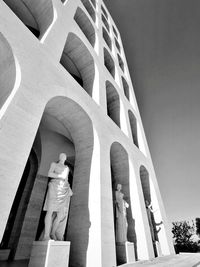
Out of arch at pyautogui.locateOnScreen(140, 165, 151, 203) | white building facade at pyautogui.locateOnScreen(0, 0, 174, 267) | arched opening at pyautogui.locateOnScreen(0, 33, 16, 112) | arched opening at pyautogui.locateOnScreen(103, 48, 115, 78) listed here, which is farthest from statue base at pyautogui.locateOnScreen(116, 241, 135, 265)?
arched opening at pyautogui.locateOnScreen(103, 48, 115, 78)

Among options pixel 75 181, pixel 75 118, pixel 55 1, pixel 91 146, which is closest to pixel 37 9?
pixel 55 1

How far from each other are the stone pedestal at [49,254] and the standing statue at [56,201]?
0.28 m

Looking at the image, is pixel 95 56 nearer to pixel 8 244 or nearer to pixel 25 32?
pixel 25 32

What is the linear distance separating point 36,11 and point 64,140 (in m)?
6.51

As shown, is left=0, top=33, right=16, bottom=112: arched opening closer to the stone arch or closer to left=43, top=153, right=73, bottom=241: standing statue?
left=43, top=153, right=73, bottom=241: standing statue

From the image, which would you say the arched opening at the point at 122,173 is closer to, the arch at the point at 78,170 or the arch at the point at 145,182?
the arch at the point at 78,170

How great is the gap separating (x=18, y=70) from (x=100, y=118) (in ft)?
13.2

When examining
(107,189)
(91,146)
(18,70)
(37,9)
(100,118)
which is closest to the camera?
(18,70)

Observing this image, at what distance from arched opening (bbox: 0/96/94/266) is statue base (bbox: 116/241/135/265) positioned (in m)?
2.02

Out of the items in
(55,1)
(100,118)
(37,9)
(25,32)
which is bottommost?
(100,118)

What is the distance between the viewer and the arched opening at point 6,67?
14.9ft

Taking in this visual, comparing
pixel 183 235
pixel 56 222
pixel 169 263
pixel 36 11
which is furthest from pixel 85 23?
pixel 183 235

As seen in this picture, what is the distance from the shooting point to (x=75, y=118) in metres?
7.09

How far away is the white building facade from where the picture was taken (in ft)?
13.6
